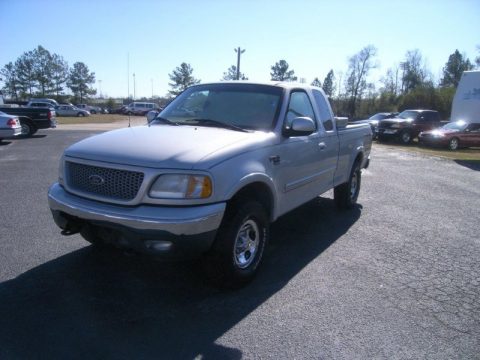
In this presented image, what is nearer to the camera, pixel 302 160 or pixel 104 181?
pixel 104 181

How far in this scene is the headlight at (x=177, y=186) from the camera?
124 inches

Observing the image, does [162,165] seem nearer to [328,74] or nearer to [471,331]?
[471,331]

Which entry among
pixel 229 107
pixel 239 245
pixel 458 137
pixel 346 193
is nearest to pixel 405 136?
pixel 458 137

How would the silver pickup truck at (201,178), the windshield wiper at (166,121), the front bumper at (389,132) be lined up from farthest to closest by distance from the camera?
the front bumper at (389,132) → the windshield wiper at (166,121) → the silver pickup truck at (201,178)

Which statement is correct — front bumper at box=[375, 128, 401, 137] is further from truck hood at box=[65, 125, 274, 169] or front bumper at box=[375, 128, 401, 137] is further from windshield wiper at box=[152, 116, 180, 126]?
truck hood at box=[65, 125, 274, 169]

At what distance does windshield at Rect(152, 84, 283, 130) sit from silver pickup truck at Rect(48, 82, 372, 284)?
1 cm

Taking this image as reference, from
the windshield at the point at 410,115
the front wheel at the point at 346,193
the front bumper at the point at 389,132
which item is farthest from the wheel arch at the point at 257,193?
the windshield at the point at 410,115

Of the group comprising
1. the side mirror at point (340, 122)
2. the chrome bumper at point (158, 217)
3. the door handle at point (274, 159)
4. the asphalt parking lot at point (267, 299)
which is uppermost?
the side mirror at point (340, 122)

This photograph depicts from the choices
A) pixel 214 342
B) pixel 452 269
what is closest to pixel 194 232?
pixel 214 342

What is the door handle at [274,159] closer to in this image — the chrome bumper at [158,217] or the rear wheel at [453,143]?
the chrome bumper at [158,217]

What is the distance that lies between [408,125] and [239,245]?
71.2 feet

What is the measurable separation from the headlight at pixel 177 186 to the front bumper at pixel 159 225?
0.32ft

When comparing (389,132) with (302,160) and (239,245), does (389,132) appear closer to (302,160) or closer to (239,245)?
(302,160)

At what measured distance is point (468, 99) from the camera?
2177cm
